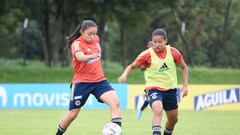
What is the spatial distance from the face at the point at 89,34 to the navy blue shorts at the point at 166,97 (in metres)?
1.48

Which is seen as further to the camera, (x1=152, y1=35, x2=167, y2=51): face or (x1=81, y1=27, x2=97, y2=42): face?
(x1=152, y1=35, x2=167, y2=51): face

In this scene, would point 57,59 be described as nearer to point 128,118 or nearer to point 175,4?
point 175,4

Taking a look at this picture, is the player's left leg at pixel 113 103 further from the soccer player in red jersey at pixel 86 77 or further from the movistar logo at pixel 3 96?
the movistar logo at pixel 3 96

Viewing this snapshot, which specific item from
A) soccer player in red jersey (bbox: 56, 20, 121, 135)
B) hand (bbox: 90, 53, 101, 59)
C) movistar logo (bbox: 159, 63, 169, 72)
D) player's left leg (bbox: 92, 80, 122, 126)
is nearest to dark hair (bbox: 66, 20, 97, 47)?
soccer player in red jersey (bbox: 56, 20, 121, 135)

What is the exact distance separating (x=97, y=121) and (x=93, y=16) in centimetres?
1967

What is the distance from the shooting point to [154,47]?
13289 mm

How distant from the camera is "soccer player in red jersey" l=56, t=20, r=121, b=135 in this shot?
12.8m

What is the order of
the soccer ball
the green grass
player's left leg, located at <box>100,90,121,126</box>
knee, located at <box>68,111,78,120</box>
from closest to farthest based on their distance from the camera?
the soccer ball → player's left leg, located at <box>100,90,121,126</box> → knee, located at <box>68,111,78,120</box> → the green grass

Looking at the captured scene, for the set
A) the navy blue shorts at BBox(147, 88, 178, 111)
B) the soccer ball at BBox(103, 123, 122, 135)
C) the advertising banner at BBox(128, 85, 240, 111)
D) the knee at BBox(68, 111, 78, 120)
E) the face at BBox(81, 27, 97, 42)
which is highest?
the face at BBox(81, 27, 97, 42)

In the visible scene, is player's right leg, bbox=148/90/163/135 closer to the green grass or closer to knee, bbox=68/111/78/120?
knee, bbox=68/111/78/120

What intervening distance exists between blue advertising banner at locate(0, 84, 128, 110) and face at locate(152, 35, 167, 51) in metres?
14.8

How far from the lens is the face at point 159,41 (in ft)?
43.0

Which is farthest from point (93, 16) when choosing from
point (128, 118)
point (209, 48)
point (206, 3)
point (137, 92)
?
point (209, 48)

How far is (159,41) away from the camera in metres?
13.2
